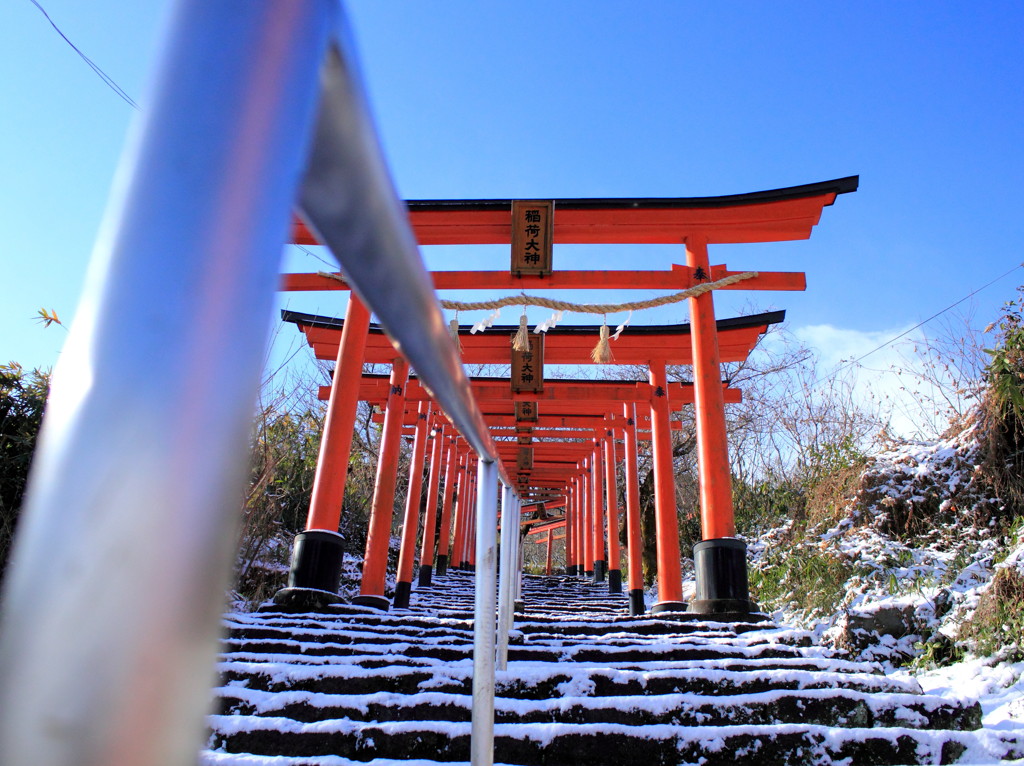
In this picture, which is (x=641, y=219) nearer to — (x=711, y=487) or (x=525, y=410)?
(x=711, y=487)

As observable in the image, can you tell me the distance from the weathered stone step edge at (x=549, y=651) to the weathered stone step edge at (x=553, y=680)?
62cm

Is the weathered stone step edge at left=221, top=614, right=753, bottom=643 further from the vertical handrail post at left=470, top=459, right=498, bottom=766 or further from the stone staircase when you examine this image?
the vertical handrail post at left=470, top=459, right=498, bottom=766

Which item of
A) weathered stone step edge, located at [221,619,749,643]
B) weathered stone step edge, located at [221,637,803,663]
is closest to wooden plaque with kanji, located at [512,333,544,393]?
weathered stone step edge, located at [221,619,749,643]

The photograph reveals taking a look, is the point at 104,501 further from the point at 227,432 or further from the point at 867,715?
the point at 867,715

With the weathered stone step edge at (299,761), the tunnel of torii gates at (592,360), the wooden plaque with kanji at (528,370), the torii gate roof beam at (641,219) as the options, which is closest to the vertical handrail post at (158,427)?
the weathered stone step edge at (299,761)

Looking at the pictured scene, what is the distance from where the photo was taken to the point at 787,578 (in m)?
8.34

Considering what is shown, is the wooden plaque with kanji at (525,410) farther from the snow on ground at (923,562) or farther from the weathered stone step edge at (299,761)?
the weathered stone step edge at (299,761)

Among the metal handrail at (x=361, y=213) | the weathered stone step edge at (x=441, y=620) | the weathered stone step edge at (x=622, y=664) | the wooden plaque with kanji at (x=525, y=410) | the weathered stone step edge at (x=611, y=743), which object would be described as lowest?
the weathered stone step edge at (x=611, y=743)

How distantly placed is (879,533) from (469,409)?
799cm

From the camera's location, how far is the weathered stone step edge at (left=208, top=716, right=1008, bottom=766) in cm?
284

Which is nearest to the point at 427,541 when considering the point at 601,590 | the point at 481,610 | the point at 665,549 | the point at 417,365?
the point at 601,590

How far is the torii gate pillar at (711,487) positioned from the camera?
5609mm

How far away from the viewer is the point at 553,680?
3549 mm

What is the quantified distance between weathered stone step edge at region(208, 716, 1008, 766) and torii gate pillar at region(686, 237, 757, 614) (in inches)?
104
